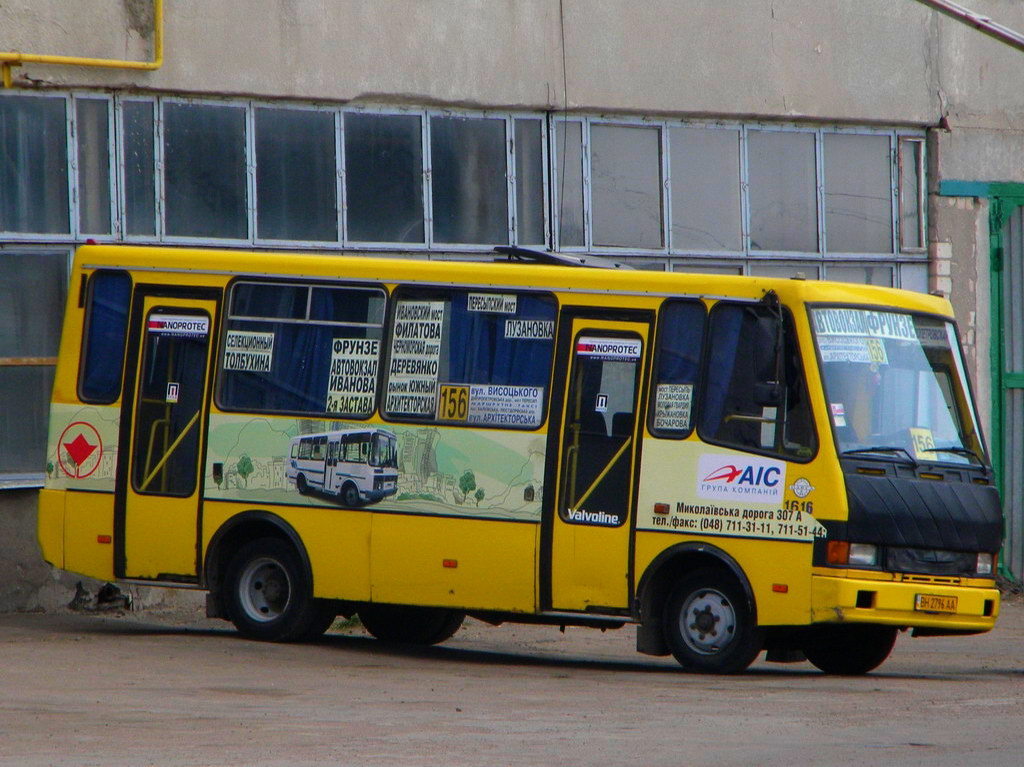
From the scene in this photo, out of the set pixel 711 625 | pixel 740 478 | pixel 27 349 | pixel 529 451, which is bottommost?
pixel 711 625

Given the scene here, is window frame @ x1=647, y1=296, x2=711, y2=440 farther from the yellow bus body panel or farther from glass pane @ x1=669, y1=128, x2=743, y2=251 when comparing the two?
glass pane @ x1=669, y1=128, x2=743, y2=251

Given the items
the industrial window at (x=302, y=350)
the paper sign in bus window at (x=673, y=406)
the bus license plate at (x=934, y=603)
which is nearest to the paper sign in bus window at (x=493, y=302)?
the industrial window at (x=302, y=350)

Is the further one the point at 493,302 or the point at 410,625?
the point at 410,625

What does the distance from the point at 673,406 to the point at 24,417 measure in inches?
262

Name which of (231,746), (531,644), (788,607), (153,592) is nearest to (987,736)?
(788,607)

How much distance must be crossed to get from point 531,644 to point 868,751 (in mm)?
6976

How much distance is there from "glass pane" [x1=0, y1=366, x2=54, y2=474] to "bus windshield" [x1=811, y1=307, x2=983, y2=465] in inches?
292

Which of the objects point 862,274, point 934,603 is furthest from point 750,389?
point 862,274

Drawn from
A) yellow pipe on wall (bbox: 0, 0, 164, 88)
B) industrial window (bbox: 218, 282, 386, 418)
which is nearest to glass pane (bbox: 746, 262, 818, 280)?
yellow pipe on wall (bbox: 0, 0, 164, 88)

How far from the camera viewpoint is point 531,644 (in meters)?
15.6

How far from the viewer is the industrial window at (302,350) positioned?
13.5 m

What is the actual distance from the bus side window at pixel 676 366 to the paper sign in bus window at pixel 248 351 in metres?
2.96

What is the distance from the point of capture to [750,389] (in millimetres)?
12219

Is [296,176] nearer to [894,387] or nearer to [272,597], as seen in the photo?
[272,597]
